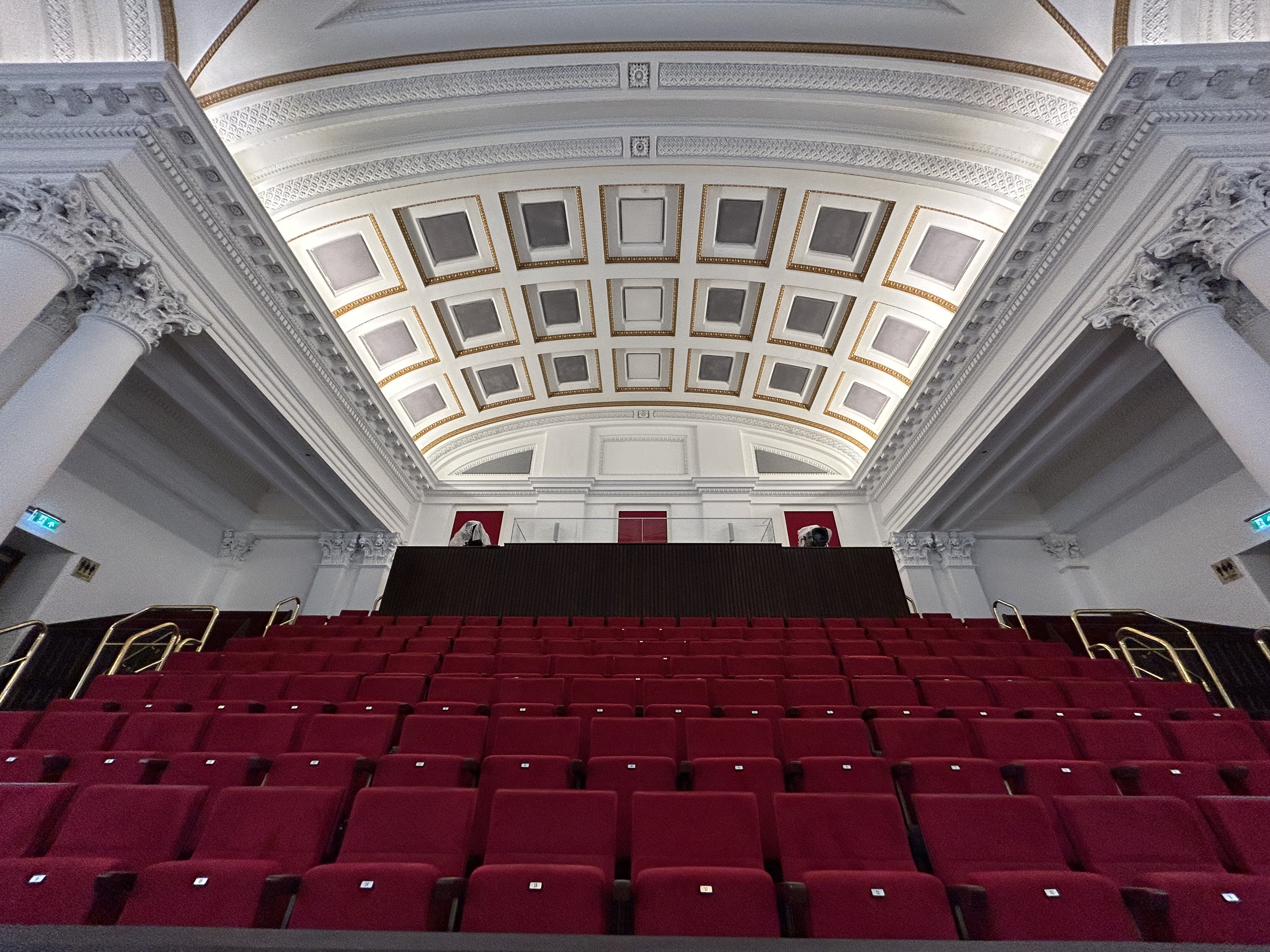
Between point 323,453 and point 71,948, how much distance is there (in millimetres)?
7921

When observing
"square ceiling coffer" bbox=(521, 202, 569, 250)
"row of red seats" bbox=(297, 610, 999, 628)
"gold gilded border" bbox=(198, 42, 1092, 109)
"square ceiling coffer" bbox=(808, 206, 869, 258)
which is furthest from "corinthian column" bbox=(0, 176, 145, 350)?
"square ceiling coffer" bbox=(808, 206, 869, 258)

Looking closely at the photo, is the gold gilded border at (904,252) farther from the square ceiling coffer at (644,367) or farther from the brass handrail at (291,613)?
the brass handrail at (291,613)

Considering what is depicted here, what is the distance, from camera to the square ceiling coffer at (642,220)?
932 cm

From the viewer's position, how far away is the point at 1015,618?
916 centimetres

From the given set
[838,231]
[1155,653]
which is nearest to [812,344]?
[838,231]

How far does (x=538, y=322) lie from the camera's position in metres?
11.3

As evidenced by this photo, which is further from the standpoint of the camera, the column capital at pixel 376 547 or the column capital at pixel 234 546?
the column capital at pixel 376 547

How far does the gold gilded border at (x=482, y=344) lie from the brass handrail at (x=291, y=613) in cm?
541

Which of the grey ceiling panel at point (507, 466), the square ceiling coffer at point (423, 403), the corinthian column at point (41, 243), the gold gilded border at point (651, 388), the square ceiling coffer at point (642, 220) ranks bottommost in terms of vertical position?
the corinthian column at point (41, 243)

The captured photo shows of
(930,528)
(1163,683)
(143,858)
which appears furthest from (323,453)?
(930,528)

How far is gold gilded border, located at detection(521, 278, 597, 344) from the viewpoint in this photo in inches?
418

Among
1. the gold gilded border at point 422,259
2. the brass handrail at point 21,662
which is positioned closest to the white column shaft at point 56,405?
the brass handrail at point 21,662

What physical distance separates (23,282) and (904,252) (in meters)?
10.3

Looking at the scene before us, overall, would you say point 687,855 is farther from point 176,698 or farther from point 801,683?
point 176,698
